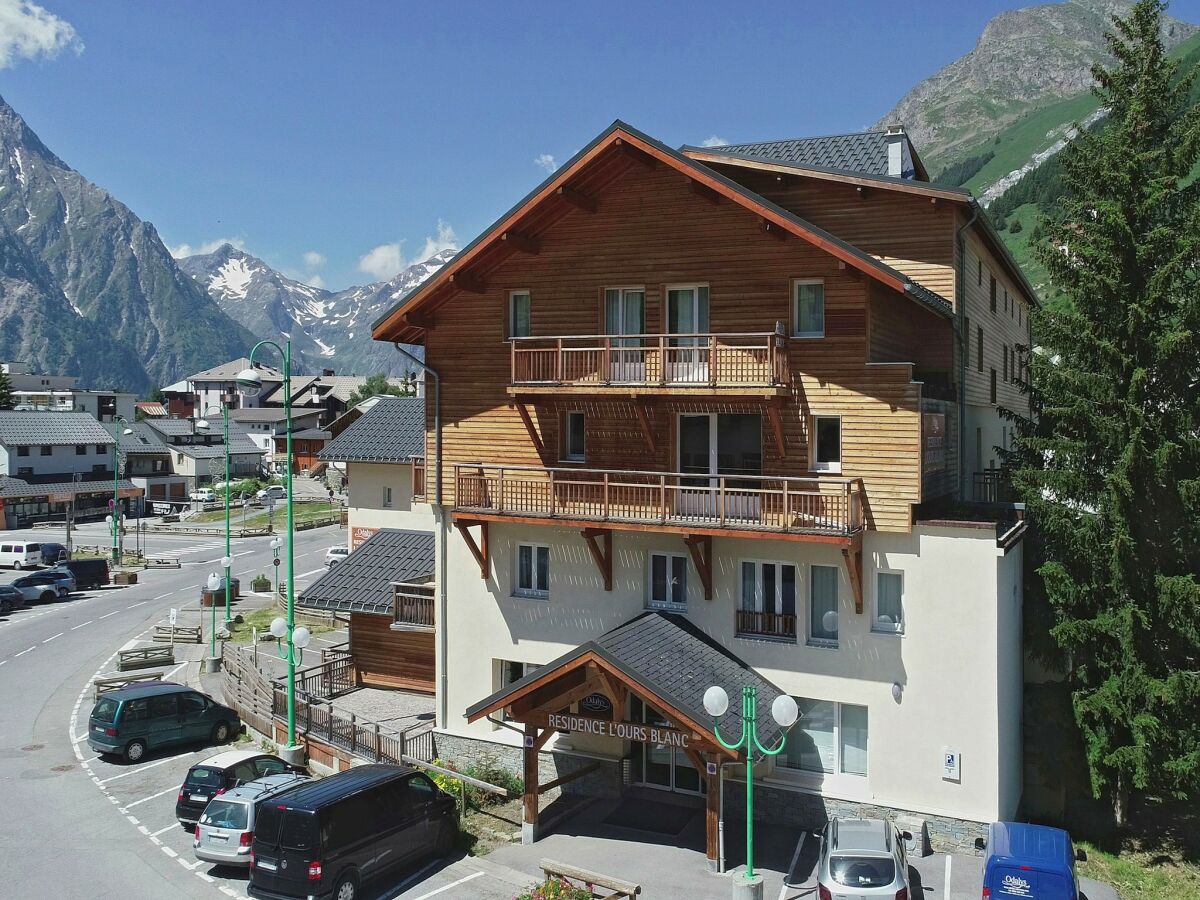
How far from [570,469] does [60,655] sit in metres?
27.8

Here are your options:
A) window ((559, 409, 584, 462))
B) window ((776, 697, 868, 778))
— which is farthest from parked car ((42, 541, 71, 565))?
window ((776, 697, 868, 778))

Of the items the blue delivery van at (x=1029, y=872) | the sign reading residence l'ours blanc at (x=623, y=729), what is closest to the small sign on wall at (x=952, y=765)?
the blue delivery van at (x=1029, y=872)

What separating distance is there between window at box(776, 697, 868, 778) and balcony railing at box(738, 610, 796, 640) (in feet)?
4.78

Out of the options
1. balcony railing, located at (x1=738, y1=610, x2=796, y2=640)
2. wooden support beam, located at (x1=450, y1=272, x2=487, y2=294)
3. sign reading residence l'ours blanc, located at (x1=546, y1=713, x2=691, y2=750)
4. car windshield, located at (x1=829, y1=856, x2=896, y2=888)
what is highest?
wooden support beam, located at (x1=450, y1=272, x2=487, y2=294)

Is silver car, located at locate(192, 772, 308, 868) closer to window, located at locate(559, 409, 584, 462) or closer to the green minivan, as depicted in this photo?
the green minivan

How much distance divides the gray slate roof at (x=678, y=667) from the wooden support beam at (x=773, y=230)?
8667 mm

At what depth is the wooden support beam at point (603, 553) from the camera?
2278 cm

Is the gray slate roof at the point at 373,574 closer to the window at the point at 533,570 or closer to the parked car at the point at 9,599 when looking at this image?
the window at the point at 533,570

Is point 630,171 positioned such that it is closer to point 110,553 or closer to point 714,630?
point 714,630

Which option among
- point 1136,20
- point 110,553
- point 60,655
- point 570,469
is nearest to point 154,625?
point 60,655

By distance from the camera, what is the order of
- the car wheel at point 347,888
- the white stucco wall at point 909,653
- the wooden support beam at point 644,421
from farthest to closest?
the wooden support beam at point 644,421, the white stucco wall at point 909,653, the car wheel at point 347,888

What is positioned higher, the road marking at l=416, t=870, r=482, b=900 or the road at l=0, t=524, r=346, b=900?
the road at l=0, t=524, r=346, b=900

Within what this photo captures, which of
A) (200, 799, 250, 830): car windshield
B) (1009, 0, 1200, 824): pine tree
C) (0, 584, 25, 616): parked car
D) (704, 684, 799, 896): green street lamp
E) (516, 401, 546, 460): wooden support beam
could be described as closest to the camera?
(704, 684, 799, 896): green street lamp

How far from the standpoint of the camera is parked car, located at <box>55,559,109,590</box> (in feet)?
185
